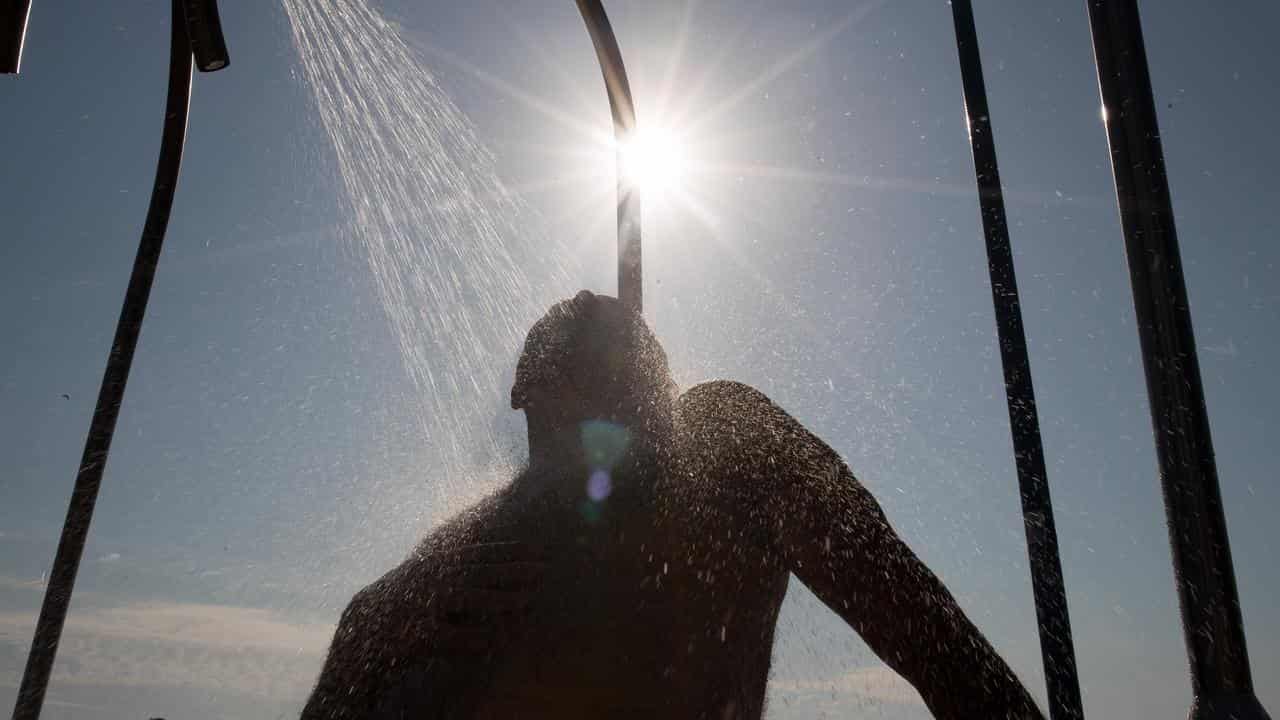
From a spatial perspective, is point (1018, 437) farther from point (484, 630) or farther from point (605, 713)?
point (484, 630)

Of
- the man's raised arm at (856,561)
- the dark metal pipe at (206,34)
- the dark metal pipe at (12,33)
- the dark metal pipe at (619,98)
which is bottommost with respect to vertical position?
the man's raised arm at (856,561)

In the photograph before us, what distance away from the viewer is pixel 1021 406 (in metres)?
3.04

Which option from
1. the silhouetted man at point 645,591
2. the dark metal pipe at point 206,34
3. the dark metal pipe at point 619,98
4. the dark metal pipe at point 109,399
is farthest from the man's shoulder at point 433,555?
the dark metal pipe at point 206,34

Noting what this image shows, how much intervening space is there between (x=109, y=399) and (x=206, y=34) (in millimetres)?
2002

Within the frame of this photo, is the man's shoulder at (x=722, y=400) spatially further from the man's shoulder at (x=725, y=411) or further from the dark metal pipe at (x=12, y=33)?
the dark metal pipe at (x=12, y=33)

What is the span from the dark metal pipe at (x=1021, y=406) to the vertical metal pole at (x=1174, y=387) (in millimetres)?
975

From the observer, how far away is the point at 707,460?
286 cm

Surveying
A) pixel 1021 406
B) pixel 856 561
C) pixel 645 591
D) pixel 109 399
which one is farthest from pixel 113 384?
pixel 1021 406

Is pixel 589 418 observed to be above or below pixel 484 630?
above

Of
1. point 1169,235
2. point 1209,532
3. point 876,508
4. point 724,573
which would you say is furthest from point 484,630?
point 1169,235

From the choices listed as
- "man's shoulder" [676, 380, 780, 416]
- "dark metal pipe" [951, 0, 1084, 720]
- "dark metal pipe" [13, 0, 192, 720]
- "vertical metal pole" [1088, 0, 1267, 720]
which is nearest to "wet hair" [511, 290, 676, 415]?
"man's shoulder" [676, 380, 780, 416]

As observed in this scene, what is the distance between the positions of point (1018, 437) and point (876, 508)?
3.08ft

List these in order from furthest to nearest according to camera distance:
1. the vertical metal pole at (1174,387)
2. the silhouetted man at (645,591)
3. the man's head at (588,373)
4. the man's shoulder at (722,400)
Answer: the man's head at (588,373) < the man's shoulder at (722,400) < the silhouetted man at (645,591) < the vertical metal pole at (1174,387)

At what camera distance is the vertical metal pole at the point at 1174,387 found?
1.72 meters
